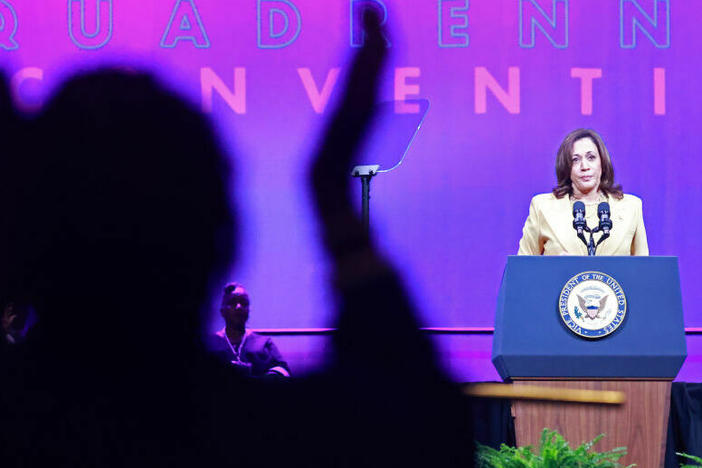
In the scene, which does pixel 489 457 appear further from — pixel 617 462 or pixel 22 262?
pixel 22 262

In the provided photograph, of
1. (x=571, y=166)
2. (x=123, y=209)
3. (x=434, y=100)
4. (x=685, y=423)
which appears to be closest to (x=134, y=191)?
(x=123, y=209)

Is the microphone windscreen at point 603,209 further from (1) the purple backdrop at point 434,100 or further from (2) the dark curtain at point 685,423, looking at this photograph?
(1) the purple backdrop at point 434,100

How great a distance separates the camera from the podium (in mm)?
3121

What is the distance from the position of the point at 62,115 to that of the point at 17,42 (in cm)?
45

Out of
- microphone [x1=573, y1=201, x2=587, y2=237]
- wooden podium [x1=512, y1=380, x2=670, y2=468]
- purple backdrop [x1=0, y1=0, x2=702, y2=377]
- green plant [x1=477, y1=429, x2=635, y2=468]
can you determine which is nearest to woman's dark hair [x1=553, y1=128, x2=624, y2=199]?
microphone [x1=573, y1=201, x2=587, y2=237]

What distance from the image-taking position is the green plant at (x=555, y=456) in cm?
296

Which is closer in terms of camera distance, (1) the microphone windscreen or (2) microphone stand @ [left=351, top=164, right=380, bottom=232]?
(1) the microphone windscreen

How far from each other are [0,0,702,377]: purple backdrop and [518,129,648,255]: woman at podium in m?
1.41

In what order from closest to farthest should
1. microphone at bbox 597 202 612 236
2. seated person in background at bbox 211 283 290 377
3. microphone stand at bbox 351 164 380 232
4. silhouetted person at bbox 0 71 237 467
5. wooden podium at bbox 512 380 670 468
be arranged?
wooden podium at bbox 512 380 670 468, microphone at bbox 597 202 612 236, seated person in background at bbox 211 283 290 377, silhouetted person at bbox 0 71 237 467, microphone stand at bbox 351 164 380 232

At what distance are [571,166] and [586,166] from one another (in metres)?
0.06

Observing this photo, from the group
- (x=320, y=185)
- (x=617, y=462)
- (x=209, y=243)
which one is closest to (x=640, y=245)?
(x=617, y=462)

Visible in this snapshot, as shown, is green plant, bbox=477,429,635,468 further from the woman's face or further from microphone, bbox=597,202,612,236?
the woman's face

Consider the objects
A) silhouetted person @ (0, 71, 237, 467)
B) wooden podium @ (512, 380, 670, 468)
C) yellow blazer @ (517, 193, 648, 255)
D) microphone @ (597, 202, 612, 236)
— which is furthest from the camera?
silhouetted person @ (0, 71, 237, 467)

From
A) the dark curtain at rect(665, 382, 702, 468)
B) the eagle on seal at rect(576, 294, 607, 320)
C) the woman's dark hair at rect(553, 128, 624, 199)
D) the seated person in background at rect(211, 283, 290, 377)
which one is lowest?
the dark curtain at rect(665, 382, 702, 468)
